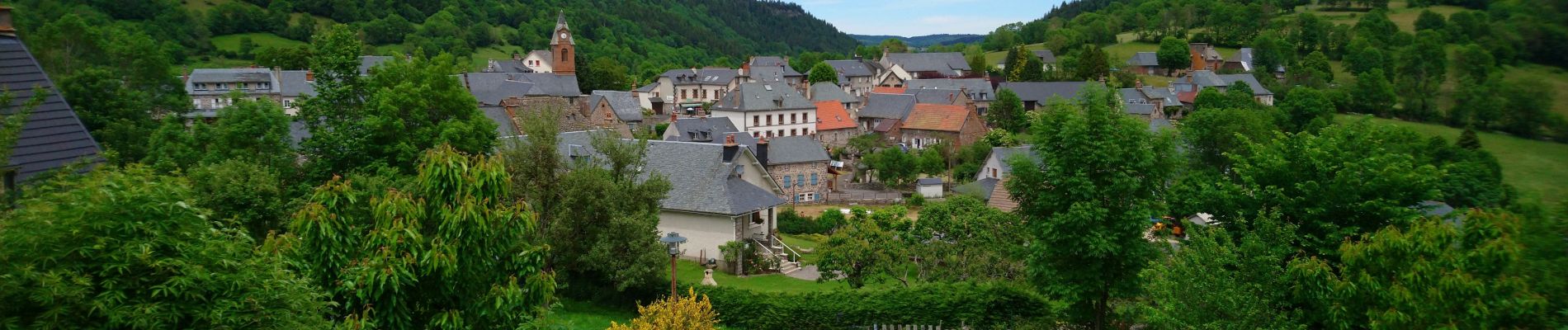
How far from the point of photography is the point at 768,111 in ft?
239

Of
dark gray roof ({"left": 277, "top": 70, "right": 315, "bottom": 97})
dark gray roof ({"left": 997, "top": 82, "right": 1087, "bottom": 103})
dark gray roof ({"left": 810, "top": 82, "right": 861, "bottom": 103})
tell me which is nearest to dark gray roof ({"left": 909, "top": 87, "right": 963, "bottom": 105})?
dark gray roof ({"left": 997, "top": 82, "right": 1087, "bottom": 103})

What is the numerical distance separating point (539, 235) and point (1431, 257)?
18.1 m

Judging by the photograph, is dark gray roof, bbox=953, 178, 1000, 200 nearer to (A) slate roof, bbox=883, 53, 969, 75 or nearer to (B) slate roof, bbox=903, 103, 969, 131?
(B) slate roof, bbox=903, 103, 969, 131

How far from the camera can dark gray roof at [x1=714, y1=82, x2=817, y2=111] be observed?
237 ft

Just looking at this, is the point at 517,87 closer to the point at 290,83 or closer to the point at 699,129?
the point at 699,129

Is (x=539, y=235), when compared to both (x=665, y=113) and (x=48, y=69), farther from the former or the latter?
Answer: (x=665, y=113)

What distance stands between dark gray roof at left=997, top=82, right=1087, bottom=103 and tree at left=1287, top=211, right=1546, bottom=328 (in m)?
76.1

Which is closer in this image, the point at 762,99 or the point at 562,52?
the point at 762,99

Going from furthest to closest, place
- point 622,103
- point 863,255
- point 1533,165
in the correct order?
point 622,103 → point 863,255 → point 1533,165

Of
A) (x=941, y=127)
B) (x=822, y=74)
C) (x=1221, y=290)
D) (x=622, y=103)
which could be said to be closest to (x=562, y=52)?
(x=622, y=103)

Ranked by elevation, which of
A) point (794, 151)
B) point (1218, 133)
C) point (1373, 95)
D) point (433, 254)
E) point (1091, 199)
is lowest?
point (794, 151)

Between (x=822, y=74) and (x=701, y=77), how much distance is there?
1470 cm

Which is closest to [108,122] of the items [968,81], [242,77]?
[242,77]

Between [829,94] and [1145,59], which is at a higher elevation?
[1145,59]
